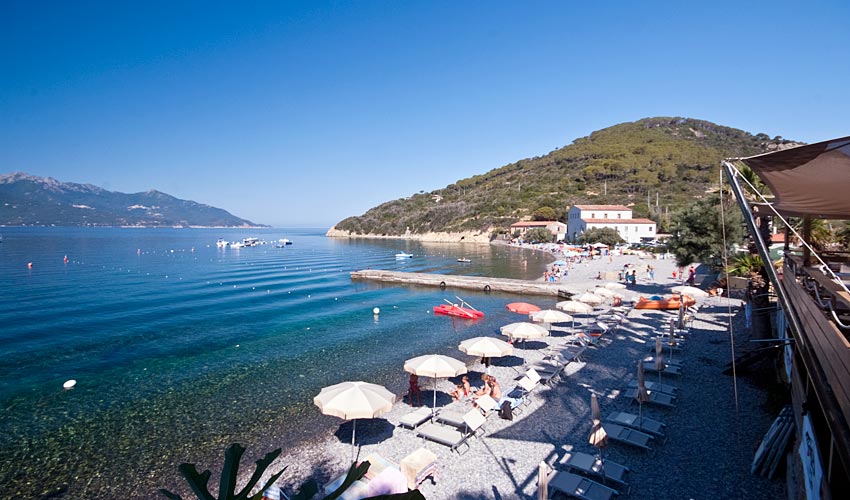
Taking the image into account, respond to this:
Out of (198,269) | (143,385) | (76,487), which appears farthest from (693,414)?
(198,269)

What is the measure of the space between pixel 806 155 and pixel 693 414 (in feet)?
29.6

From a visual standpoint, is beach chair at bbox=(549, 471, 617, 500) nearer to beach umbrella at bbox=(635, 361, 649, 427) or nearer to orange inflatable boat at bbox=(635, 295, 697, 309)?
beach umbrella at bbox=(635, 361, 649, 427)

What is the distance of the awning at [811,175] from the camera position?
4.33m

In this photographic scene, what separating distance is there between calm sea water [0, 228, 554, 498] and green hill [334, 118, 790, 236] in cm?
7288

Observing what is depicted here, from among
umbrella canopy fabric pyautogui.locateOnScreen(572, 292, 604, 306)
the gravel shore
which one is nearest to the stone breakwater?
umbrella canopy fabric pyautogui.locateOnScreen(572, 292, 604, 306)

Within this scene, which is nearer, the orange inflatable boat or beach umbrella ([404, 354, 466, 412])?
beach umbrella ([404, 354, 466, 412])

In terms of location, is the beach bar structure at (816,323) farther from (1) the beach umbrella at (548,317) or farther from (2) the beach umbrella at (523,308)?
(2) the beach umbrella at (523,308)

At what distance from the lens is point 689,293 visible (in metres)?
21.4

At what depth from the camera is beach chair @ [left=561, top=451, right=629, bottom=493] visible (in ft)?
27.1

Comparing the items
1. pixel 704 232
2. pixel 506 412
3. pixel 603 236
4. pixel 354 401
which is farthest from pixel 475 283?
pixel 603 236

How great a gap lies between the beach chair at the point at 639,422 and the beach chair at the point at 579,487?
265 cm

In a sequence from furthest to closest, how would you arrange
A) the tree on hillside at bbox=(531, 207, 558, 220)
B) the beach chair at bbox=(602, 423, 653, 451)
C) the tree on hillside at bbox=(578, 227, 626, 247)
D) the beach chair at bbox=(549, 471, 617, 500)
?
the tree on hillside at bbox=(531, 207, 558, 220), the tree on hillside at bbox=(578, 227, 626, 247), the beach chair at bbox=(602, 423, 653, 451), the beach chair at bbox=(549, 471, 617, 500)

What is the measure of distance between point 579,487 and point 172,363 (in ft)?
59.5

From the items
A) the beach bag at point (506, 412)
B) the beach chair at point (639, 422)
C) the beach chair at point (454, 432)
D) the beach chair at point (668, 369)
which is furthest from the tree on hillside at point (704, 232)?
the beach chair at point (454, 432)
